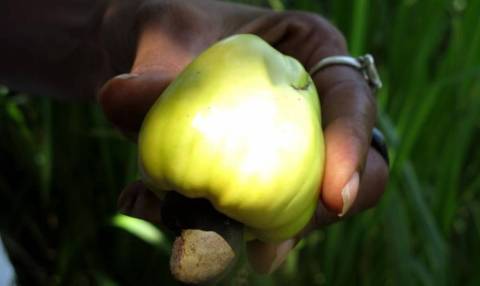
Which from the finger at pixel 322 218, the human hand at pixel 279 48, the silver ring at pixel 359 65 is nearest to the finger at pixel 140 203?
the human hand at pixel 279 48

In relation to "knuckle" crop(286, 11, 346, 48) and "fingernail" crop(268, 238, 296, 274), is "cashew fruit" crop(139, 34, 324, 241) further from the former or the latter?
"knuckle" crop(286, 11, 346, 48)

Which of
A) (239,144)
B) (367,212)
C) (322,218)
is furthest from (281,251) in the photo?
(367,212)

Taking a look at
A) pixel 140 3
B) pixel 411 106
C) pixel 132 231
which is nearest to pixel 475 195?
pixel 411 106

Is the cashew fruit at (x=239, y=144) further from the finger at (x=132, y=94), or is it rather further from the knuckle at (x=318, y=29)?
the knuckle at (x=318, y=29)

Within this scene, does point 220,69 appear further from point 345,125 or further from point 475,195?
point 475,195

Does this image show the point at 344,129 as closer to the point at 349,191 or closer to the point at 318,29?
the point at 349,191
